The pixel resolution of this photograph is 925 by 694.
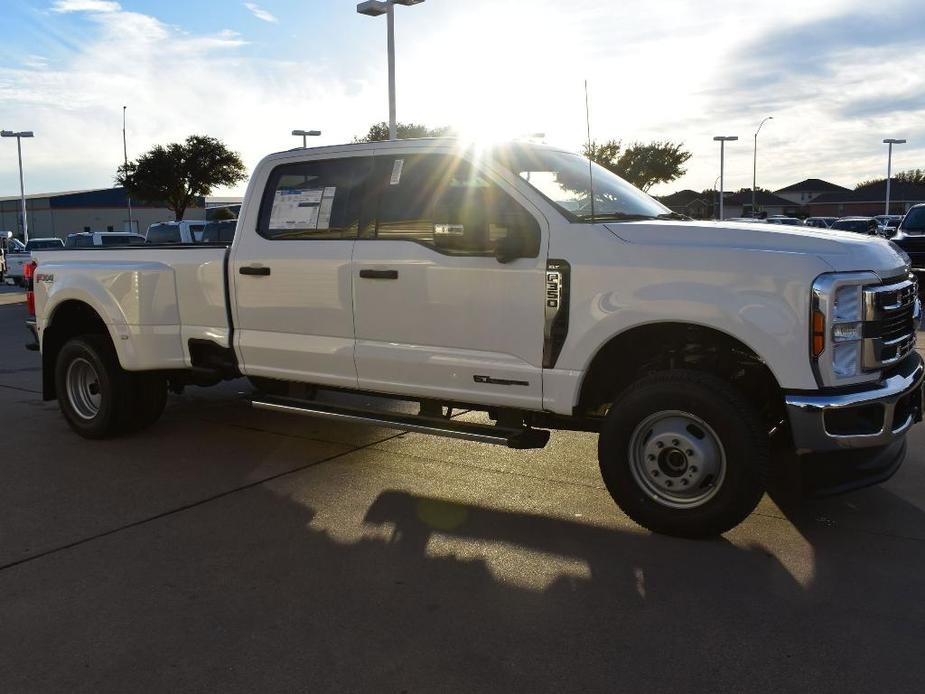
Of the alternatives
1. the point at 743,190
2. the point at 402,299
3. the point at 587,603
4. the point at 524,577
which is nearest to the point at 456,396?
the point at 402,299

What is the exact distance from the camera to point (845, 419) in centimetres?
396

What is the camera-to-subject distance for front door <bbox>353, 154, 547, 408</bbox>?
4.62 metres

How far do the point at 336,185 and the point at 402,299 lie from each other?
3.45ft

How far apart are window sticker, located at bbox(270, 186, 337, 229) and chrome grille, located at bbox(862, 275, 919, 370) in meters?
3.23

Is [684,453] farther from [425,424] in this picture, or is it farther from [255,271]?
[255,271]

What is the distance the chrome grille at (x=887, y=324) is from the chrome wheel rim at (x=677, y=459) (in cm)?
83

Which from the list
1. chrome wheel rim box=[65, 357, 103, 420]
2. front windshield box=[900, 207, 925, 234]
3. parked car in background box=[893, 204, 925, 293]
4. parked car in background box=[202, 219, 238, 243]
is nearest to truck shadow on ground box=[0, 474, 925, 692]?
chrome wheel rim box=[65, 357, 103, 420]

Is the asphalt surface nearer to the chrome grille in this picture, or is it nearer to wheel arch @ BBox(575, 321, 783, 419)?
wheel arch @ BBox(575, 321, 783, 419)

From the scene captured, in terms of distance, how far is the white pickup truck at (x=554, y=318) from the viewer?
402 centimetres

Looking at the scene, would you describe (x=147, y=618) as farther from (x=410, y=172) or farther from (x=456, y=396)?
(x=410, y=172)

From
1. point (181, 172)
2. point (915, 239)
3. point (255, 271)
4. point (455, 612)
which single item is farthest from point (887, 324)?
point (181, 172)

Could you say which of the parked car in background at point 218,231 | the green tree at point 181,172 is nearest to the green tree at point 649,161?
the green tree at point 181,172

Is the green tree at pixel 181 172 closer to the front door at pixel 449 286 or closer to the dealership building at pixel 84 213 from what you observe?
the dealership building at pixel 84 213

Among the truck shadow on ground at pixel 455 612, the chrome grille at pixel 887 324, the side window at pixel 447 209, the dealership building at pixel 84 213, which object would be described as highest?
the dealership building at pixel 84 213
